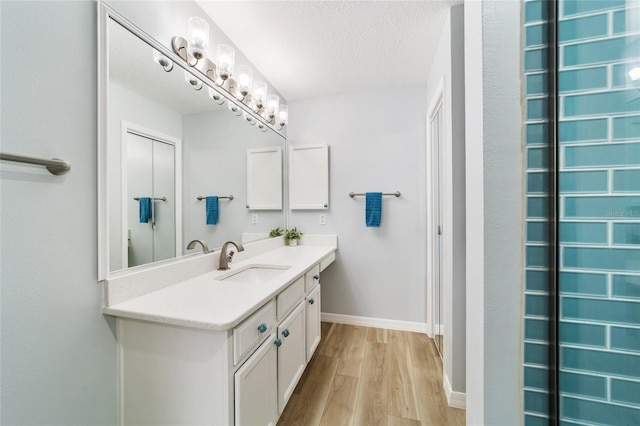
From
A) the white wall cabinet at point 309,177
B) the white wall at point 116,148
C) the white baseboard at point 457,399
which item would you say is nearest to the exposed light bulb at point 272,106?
the white wall cabinet at point 309,177

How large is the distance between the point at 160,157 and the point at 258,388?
1196mm

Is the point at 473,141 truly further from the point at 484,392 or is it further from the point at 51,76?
the point at 51,76

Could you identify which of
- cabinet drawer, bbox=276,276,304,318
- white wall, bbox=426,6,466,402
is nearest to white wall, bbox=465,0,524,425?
cabinet drawer, bbox=276,276,304,318

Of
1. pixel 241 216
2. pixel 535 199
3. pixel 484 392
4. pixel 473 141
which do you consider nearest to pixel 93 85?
pixel 241 216

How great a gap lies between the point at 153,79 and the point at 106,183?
585 millimetres

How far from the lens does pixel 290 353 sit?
1.36 metres

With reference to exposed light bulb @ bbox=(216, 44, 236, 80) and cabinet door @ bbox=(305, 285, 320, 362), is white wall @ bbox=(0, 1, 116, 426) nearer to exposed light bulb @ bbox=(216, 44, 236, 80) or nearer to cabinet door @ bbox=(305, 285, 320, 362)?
exposed light bulb @ bbox=(216, 44, 236, 80)

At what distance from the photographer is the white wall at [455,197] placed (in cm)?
147

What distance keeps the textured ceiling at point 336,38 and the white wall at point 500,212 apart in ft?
4.11

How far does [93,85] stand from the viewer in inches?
35.5

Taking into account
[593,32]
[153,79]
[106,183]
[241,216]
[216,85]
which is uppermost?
[216,85]

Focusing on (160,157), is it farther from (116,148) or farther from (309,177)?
(309,177)

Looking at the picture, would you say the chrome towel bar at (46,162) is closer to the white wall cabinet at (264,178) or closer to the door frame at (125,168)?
the door frame at (125,168)

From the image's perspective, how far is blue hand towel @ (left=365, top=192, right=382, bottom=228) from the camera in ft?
7.66
